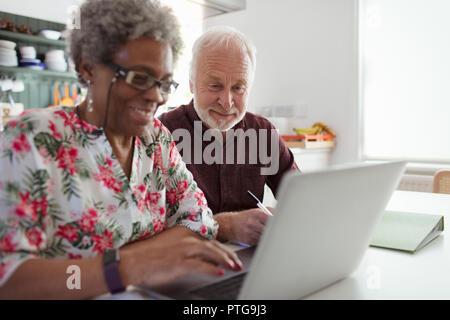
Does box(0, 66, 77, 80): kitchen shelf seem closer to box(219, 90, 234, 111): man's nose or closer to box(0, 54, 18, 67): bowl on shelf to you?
box(0, 54, 18, 67): bowl on shelf

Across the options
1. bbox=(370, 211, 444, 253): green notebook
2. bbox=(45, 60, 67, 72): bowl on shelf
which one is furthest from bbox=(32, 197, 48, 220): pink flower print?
bbox=(45, 60, 67, 72): bowl on shelf

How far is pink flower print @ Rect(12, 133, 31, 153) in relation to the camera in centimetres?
73

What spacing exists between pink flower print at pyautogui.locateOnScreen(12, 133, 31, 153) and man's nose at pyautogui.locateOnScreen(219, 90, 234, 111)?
0.87m

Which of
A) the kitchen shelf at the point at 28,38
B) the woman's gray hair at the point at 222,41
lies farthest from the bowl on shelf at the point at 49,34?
the woman's gray hair at the point at 222,41

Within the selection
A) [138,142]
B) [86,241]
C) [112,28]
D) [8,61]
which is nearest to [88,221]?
[86,241]

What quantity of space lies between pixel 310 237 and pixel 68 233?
0.48 m

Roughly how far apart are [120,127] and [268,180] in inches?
→ 36.5

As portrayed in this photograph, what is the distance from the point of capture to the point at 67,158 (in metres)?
0.80

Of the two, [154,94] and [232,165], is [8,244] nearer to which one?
[154,94]

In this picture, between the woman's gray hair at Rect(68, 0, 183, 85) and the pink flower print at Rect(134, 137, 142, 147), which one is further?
the pink flower print at Rect(134, 137, 142, 147)

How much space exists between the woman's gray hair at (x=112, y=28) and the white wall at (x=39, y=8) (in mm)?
2377

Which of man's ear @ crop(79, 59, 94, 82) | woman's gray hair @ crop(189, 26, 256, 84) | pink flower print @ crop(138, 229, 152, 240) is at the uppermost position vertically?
woman's gray hair @ crop(189, 26, 256, 84)
